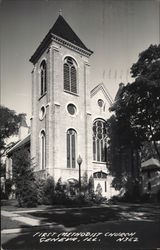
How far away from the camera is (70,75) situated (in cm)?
2817

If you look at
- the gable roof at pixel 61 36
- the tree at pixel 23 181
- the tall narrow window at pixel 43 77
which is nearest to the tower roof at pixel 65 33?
the gable roof at pixel 61 36

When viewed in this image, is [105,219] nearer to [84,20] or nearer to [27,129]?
[84,20]

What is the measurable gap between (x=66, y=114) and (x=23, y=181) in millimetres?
8651

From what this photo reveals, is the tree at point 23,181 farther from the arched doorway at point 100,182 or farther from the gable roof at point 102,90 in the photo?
the gable roof at point 102,90

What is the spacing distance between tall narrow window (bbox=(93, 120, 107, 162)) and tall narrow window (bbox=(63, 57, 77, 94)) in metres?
4.71

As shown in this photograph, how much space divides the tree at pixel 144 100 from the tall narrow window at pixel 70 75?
499cm

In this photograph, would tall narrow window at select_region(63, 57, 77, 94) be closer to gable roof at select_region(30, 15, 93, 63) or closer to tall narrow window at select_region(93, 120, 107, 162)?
gable roof at select_region(30, 15, 93, 63)

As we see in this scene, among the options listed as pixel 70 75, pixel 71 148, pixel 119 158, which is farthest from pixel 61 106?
pixel 119 158

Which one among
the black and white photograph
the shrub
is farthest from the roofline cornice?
the shrub

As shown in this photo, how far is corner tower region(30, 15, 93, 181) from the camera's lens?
2552 cm

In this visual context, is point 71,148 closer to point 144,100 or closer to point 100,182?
point 100,182

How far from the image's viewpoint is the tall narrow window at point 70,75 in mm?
27859

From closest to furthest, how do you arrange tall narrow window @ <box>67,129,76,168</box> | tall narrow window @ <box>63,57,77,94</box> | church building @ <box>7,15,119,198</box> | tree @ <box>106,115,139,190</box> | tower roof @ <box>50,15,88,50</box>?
church building @ <box>7,15,119,198</box>, tall narrow window @ <box>67,129,76,168</box>, tower roof @ <box>50,15,88,50</box>, tall narrow window @ <box>63,57,77,94</box>, tree @ <box>106,115,139,190</box>

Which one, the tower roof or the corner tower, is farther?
the tower roof
